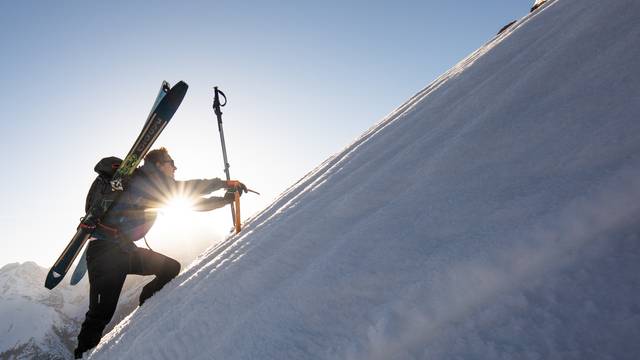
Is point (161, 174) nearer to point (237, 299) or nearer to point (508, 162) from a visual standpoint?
point (237, 299)

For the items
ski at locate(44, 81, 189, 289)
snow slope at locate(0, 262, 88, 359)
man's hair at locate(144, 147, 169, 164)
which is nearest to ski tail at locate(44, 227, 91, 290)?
ski at locate(44, 81, 189, 289)

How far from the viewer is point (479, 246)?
1107 millimetres

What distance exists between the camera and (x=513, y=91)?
211 centimetres

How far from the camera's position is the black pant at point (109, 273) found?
3.56 m

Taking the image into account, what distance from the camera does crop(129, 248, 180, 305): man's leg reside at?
4.04 m

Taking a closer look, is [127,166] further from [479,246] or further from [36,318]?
[36,318]

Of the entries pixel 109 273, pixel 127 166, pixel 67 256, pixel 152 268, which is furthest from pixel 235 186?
pixel 67 256

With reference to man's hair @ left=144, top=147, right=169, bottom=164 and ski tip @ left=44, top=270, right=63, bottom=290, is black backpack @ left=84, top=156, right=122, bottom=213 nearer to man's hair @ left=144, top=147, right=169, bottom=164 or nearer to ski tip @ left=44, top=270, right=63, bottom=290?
man's hair @ left=144, top=147, right=169, bottom=164

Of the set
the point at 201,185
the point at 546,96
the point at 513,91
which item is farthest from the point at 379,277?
the point at 201,185

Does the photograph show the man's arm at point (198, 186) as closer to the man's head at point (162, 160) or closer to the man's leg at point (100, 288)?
A: the man's head at point (162, 160)

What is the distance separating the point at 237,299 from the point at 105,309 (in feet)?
8.62

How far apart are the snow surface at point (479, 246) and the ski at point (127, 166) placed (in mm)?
1736

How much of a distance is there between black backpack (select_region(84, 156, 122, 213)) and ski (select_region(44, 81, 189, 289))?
53 mm

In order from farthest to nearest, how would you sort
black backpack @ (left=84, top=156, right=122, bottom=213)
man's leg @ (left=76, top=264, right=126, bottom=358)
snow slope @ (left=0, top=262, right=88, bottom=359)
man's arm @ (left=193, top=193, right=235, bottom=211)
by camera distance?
snow slope @ (left=0, top=262, right=88, bottom=359)
man's arm @ (left=193, top=193, right=235, bottom=211)
black backpack @ (left=84, top=156, right=122, bottom=213)
man's leg @ (left=76, top=264, right=126, bottom=358)
